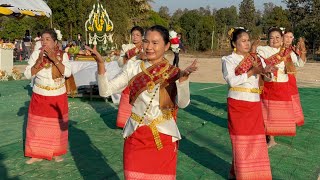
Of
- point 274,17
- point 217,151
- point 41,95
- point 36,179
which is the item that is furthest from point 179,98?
point 274,17

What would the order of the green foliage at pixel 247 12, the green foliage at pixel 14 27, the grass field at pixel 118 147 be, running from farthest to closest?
the green foliage at pixel 247 12, the green foliage at pixel 14 27, the grass field at pixel 118 147

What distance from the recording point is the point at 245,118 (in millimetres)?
4754

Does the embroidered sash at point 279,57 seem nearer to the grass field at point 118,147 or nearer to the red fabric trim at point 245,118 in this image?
the grass field at point 118,147

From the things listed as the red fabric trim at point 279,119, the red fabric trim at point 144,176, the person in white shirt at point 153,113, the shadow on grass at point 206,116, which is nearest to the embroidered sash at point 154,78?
the person in white shirt at point 153,113

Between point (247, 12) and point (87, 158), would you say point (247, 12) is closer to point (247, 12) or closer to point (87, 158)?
point (247, 12)

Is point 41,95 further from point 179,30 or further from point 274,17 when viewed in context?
point 274,17

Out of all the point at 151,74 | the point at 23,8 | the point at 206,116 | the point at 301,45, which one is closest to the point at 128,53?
the point at 301,45

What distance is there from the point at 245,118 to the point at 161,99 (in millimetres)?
1750

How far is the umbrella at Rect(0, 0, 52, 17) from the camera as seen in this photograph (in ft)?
33.3

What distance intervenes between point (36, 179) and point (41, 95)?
1070mm

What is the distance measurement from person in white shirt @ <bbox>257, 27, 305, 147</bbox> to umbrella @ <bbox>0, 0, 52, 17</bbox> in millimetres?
6059

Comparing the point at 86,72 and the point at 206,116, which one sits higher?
the point at 86,72

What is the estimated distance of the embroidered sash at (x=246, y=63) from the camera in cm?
463

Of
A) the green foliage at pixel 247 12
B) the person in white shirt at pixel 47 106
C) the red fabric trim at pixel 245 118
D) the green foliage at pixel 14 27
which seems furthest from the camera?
the green foliage at pixel 247 12
